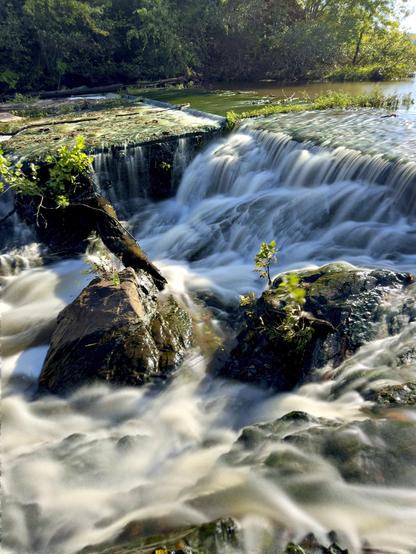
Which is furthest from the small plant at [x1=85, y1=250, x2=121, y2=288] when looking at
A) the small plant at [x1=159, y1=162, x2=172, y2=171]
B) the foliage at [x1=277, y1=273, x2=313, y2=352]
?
the small plant at [x1=159, y1=162, x2=172, y2=171]

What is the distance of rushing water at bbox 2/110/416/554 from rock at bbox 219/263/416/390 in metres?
0.23

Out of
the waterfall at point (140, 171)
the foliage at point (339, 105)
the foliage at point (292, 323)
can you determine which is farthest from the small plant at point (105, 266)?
the foliage at point (339, 105)

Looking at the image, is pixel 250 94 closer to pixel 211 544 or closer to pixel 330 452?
pixel 330 452

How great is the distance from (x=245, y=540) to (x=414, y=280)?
478cm

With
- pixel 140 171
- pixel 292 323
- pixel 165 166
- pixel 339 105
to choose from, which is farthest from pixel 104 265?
pixel 339 105

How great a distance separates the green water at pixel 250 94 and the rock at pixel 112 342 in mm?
13863

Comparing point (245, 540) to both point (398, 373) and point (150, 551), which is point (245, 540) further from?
point (398, 373)

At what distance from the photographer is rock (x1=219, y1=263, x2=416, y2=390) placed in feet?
18.0

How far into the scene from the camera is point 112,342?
585 centimetres

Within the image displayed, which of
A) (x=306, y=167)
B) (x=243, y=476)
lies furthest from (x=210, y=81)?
(x=243, y=476)

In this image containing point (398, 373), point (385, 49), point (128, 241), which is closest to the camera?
point (398, 373)

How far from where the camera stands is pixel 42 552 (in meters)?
3.58

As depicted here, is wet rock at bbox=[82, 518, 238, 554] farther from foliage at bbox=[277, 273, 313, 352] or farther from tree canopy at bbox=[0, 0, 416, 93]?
tree canopy at bbox=[0, 0, 416, 93]

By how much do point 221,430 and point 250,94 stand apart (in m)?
23.9
